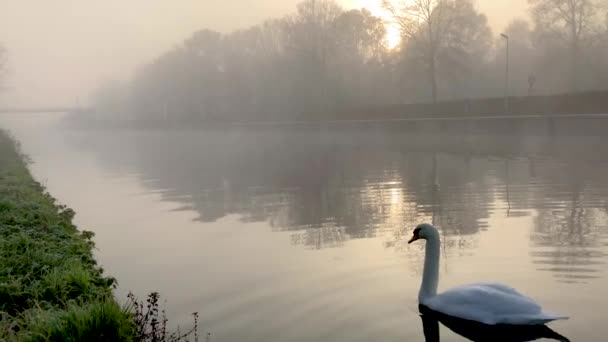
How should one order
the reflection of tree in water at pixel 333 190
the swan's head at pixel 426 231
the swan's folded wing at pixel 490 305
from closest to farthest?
the swan's folded wing at pixel 490 305 → the swan's head at pixel 426 231 → the reflection of tree in water at pixel 333 190

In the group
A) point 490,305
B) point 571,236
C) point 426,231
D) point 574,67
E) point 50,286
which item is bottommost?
point 571,236

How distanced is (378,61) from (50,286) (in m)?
61.8

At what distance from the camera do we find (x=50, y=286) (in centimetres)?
661

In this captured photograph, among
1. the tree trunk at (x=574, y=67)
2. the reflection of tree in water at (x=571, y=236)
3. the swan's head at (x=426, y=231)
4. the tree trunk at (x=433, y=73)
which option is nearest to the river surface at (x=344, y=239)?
the reflection of tree in water at (x=571, y=236)

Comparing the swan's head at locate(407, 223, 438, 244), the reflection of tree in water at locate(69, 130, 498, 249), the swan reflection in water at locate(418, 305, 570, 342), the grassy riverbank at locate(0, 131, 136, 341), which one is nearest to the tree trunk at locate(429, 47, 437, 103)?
the reflection of tree in water at locate(69, 130, 498, 249)

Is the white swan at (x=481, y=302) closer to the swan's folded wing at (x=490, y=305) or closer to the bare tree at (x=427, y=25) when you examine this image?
the swan's folded wing at (x=490, y=305)

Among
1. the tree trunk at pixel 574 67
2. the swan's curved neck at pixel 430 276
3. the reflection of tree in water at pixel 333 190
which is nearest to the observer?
the swan's curved neck at pixel 430 276

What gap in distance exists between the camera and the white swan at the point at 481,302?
5.98 m

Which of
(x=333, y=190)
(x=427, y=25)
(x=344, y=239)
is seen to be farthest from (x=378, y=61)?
(x=344, y=239)

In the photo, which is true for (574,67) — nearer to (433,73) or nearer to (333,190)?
(433,73)

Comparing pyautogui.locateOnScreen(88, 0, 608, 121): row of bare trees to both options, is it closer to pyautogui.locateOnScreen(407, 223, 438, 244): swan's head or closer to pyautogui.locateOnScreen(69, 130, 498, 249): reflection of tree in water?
pyautogui.locateOnScreen(69, 130, 498, 249): reflection of tree in water

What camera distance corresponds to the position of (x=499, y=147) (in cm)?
3019

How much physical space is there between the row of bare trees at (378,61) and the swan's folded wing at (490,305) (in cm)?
4353

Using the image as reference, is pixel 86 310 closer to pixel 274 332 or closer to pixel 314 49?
pixel 274 332
